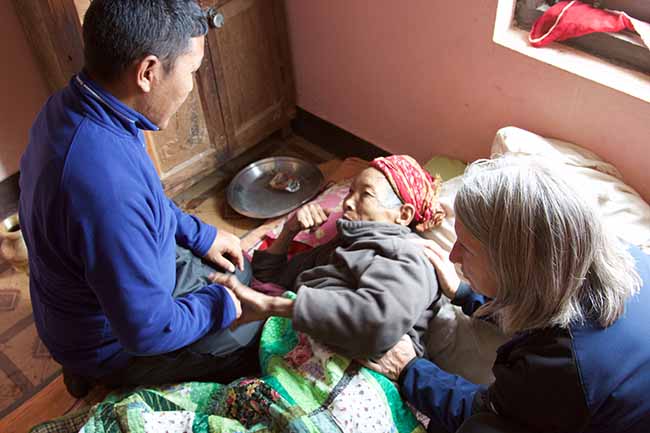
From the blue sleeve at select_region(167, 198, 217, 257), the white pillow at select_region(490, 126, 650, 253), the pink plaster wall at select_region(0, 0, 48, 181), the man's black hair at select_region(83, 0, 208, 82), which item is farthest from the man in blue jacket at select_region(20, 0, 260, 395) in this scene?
the pink plaster wall at select_region(0, 0, 48, 181)

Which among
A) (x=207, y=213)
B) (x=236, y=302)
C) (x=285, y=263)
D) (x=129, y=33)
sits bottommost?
(x=207, y=213)

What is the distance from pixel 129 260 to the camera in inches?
50.6

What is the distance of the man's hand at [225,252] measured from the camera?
1.90 meters

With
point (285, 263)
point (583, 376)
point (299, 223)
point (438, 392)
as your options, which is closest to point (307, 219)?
point (299, 223)

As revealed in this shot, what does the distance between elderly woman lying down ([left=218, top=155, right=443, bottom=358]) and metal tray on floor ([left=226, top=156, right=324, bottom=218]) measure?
54cm

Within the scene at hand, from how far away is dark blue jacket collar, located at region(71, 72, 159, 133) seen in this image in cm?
127

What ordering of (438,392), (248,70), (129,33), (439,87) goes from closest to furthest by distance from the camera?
1. (129,33)
2. (438,392)
3. (439,87)
4. (248,70)

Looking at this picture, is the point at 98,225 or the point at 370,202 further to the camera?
the point at 370,202

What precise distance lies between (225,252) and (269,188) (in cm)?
76

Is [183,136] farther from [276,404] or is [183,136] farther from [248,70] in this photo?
[276,404]

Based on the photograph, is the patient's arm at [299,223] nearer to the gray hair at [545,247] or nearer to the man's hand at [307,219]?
the man's hand at [307,219]

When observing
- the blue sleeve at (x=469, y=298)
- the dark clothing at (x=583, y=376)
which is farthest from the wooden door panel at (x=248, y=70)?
the dark clothing at (x=583, y=376)

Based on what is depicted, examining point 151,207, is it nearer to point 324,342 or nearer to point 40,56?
point 324,342

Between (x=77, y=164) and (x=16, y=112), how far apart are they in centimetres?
148
